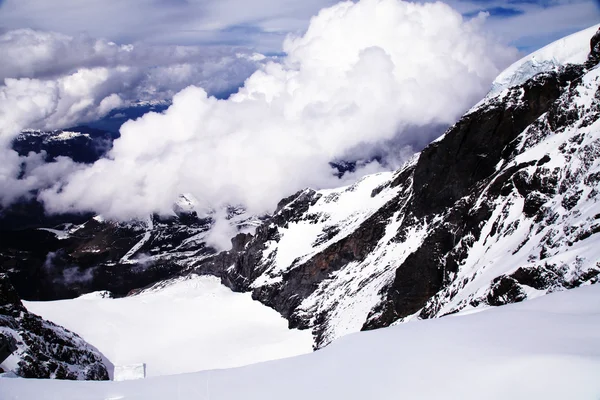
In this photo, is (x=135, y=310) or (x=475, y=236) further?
(x=135, y=310)

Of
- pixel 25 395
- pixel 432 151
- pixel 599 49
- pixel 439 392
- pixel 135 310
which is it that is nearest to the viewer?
pixel 439 392

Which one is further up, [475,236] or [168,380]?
[168,380]

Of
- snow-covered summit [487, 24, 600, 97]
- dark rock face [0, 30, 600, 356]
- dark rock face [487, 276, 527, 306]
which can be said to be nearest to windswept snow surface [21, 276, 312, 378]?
dark rock face [0, 30, 600, 356]

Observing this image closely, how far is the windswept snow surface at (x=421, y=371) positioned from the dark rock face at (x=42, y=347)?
70.7m

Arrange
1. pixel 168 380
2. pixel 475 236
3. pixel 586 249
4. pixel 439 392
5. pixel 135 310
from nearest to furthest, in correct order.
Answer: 1. pixel 439 392
2. pixel 168 380
3. pixel 586 249
4. pixel 475 236
5. pixel 135 310

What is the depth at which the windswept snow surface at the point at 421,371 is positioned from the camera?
11219 mm

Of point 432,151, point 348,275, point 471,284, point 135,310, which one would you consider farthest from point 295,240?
point 471,284

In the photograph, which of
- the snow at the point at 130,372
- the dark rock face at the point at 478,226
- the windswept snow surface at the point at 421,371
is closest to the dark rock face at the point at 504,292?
the dark rock face at the point at 478,226

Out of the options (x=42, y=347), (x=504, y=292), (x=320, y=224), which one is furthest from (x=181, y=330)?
(x=504, y=292)

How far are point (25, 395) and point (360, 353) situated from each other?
9347 millimetres

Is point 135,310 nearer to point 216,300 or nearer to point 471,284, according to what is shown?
point 216,300

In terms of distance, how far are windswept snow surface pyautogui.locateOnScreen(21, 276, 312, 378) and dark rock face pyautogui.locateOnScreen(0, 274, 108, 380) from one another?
76.5 ft

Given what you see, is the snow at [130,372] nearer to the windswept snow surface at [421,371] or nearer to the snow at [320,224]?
the windswept snow surface at [421,371]

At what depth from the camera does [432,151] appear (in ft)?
355
